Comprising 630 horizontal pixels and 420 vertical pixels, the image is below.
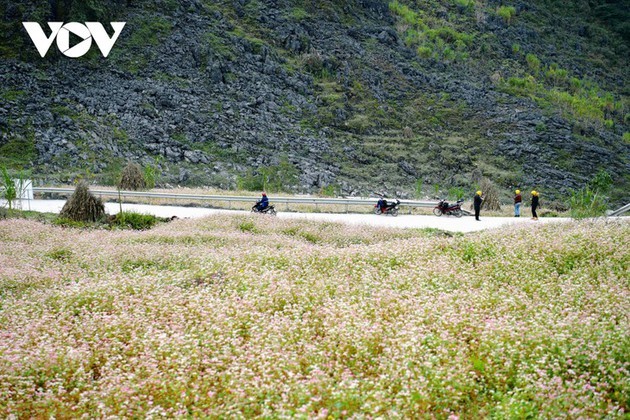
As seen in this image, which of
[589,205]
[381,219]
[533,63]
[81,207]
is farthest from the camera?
[533,63]

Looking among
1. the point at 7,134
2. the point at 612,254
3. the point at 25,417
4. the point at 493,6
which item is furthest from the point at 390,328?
the point at 493,6

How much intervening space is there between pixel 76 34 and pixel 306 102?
28992 mm

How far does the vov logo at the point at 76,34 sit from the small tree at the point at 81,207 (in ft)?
143

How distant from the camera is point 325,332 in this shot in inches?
374

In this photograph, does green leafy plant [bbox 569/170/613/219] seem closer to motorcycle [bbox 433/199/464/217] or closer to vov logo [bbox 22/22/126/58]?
motorcycle [bbox 433/199/464/217]

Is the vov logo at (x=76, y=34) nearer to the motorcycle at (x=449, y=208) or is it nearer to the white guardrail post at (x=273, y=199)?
the white guardrail post at (x=273, y=199)

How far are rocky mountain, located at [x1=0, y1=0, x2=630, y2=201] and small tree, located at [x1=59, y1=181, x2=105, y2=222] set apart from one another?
2322 centimetres

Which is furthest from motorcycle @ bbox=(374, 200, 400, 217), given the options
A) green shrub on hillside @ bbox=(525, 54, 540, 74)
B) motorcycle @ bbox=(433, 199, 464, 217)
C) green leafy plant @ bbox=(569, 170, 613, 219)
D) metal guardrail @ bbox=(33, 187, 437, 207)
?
green shrub on hillside @ bbox=(525, 54, 540, 74)

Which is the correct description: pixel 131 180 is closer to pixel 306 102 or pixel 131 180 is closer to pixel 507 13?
pixel 306 102

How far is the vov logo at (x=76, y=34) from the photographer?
191 feet

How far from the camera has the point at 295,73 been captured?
67.4 metres

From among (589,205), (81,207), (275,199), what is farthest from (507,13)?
(81,207)

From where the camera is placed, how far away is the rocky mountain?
165 feet

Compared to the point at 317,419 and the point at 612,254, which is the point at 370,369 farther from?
the point at 612,254
